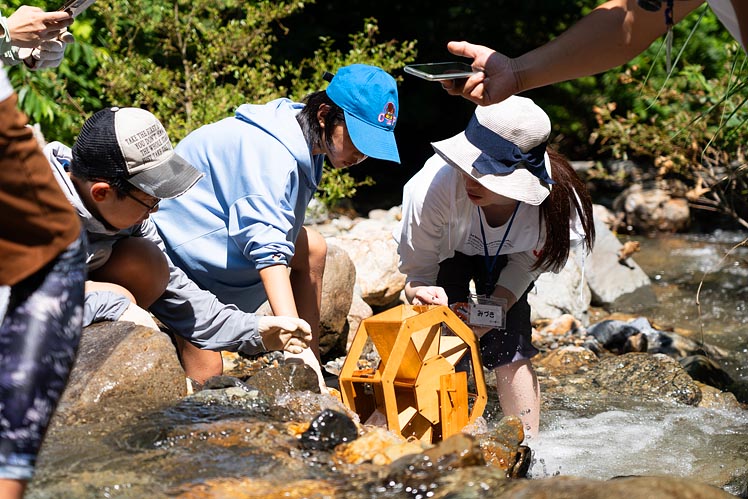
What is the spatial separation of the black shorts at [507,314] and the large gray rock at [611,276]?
3026 millimetres

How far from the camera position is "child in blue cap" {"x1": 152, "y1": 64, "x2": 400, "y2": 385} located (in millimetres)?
3576

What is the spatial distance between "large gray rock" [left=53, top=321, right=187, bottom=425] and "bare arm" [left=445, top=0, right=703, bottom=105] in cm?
131

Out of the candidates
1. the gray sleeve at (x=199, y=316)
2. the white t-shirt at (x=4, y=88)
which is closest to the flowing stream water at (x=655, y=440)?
the gray sleeve at (x=199, y=316)

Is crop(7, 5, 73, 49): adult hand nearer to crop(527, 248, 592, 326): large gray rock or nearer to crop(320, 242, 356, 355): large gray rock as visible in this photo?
crop(320, 242, 356, 355): large gray rock

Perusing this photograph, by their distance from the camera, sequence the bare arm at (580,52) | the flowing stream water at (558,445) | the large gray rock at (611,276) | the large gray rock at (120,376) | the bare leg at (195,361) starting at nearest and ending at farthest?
the flowing stream water at (558,445), the bare arm at (580,52), the large gray rock at (120,376), the bare leg at (195,361), the large gray rock at (611,276)

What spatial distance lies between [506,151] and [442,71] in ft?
1.94

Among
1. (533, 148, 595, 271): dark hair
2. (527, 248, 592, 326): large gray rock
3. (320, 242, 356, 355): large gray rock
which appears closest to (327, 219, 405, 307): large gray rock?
(320, 242, 356, 355): large gray rock

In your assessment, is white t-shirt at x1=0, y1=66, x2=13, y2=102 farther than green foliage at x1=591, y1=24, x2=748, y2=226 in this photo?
No

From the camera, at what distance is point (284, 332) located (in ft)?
10.6

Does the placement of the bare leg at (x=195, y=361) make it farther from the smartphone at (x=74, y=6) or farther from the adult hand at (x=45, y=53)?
the smartphone at (x=74, y=6)

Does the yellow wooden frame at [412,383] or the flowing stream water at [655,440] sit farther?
the flowing stream water at [655,440]

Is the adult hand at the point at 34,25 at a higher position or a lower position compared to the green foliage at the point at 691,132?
higher

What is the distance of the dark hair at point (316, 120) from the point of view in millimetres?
3752

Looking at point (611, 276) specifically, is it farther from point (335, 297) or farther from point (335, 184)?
point (335, 297)
